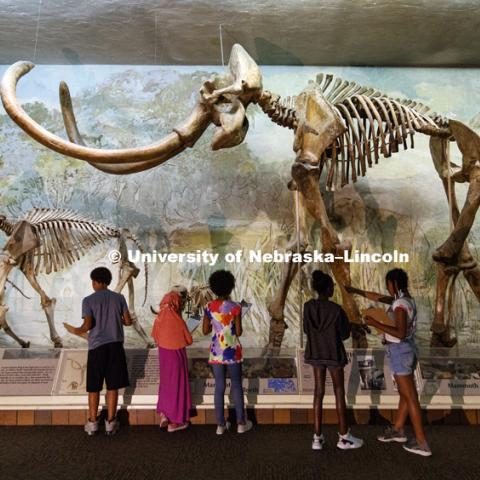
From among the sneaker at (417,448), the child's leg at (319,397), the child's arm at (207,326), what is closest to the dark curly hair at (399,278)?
the child's leg at (319,397)

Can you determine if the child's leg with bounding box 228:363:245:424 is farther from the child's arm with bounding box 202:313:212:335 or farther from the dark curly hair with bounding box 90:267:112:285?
the dark curly hair with bounding box 90:267:112:285

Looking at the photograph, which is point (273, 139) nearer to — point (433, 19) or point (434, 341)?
point (433, 19)

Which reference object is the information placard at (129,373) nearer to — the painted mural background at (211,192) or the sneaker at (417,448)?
the sneaker at (417,448)

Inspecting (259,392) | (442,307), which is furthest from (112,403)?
(442,307)

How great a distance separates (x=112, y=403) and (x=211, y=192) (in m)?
4.03

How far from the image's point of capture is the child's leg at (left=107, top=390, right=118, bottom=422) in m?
3.77

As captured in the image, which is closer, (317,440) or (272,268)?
(317,440)

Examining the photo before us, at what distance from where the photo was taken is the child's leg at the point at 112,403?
3771 mm

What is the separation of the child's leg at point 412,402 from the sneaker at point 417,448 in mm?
34

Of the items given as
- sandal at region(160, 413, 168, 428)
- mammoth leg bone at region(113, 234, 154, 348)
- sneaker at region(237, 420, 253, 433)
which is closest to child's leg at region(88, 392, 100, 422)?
sandal at region(160, 413, 168, 428)

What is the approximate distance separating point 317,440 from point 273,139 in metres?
4.95

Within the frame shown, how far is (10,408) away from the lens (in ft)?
13.4

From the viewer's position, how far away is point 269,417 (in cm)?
404

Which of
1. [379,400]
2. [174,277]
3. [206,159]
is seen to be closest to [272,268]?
[174,277]
